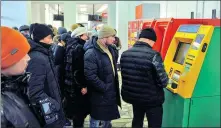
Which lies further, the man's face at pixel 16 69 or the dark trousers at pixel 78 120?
Result: the dark trousers at pixel 78 120

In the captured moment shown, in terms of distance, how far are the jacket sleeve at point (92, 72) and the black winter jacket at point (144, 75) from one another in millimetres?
273

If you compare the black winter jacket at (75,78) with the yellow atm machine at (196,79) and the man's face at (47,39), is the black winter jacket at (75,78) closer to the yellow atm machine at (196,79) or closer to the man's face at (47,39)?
the man's face at (47,39)

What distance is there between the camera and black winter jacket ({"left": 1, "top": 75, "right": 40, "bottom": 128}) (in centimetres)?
102

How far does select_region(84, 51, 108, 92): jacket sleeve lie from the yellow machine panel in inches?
30.3

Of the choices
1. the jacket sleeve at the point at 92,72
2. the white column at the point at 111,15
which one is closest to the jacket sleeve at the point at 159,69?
the jacket sleeve at the point at 92,72

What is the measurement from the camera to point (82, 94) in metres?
2.91

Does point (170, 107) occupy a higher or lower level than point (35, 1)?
lower

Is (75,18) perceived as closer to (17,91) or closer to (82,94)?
(82,94)

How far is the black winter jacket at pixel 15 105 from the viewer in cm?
102

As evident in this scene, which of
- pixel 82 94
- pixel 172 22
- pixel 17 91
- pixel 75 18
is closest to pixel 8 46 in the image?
pixel 17 91

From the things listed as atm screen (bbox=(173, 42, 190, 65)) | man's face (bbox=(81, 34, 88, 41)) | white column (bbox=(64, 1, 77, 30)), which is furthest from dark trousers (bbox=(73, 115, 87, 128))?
white column (bbox=(64, 1, 77, 30))

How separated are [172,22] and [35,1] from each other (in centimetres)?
804

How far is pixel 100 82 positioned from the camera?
8.66 feet

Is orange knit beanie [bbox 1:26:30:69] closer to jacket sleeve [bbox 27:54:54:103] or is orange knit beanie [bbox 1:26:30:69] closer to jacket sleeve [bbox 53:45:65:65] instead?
jacket sleeve [bbox 27:54:54:103]
